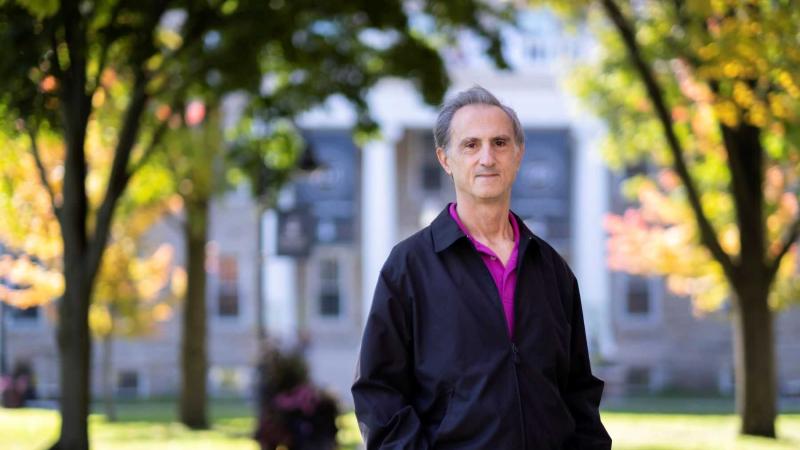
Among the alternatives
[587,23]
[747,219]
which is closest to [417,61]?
[747,219]

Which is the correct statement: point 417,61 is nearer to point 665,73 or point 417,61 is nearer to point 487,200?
point 665,73

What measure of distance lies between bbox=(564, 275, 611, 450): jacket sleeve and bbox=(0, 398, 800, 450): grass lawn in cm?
1062

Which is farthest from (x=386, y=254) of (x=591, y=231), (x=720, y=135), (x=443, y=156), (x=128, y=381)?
(x=443, y=156)

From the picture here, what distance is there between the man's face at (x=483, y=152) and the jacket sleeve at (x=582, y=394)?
1.42ft

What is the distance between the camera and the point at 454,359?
4.01 metres

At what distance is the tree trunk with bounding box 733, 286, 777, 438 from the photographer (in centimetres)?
1997

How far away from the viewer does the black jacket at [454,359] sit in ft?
13.1

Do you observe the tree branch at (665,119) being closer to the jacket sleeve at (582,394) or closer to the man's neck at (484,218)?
the jacket sleeve at (582,394)

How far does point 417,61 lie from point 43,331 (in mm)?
27934

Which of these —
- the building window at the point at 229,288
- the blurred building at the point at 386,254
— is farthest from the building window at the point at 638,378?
the building window at the point at 229,288

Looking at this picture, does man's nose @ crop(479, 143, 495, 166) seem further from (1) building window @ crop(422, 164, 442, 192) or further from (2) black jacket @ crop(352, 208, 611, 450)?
(1) building window @ crop(422, 164, 442, 192)

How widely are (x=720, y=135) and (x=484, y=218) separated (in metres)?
17.2

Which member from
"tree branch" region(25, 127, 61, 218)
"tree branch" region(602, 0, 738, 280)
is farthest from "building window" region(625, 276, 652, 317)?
"tree branch" region(25, 127, 61, 218)

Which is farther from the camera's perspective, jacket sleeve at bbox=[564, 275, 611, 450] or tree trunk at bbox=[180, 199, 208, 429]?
tree trunk at bbox=[180, 199, 208, 429]
